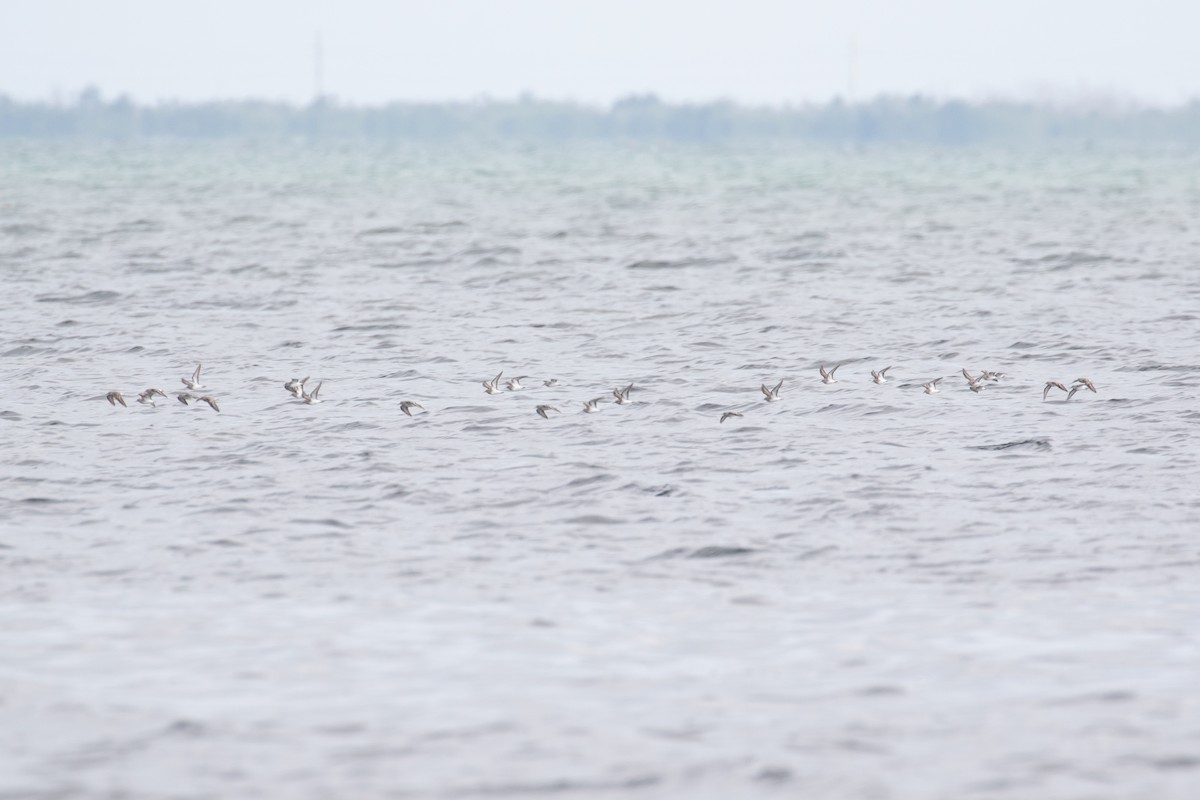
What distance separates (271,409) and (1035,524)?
12024 millimetres

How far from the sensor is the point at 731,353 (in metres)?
32.6

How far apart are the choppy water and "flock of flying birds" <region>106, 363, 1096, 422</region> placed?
0.76 feet

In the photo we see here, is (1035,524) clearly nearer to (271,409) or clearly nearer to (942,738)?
(942,738)

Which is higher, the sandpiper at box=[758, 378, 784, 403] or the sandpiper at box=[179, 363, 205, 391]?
the sandpiper at box=[758, 378, 784, 403]

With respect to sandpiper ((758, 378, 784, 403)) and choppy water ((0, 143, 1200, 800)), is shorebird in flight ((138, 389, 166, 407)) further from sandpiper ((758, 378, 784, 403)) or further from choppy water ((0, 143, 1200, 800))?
sandpiper ((758, 378, 784, 403))

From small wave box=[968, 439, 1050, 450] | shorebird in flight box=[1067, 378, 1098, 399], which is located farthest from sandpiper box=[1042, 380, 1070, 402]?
small wave box=[968, 439, 1050, 450]

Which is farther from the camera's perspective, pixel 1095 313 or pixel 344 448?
pixel 1095 313

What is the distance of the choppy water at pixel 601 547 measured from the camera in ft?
40.0

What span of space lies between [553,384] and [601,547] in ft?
35.6

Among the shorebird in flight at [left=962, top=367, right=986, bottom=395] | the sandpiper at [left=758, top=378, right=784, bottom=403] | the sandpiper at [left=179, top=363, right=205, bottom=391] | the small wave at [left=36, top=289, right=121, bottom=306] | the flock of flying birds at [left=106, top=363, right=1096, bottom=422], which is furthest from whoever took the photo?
the small wave at [left=36, top=289, right=121, bottom=306]

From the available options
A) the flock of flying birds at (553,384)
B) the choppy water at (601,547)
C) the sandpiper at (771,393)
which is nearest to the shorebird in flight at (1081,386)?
the flock of flying birds at (553,384)

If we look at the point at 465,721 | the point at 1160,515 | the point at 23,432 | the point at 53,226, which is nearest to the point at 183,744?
the point at 465,721

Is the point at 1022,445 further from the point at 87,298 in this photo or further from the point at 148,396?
the point at 87,298

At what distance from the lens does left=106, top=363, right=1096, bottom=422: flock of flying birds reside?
2577 cm
